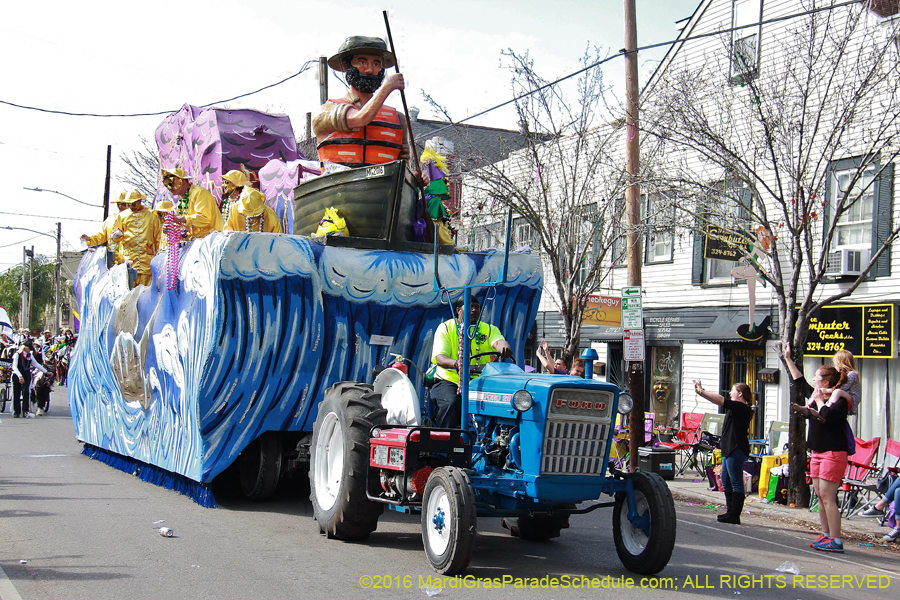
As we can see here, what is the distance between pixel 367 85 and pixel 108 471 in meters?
6.07

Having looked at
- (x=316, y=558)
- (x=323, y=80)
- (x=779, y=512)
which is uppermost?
(x=323, y=80)

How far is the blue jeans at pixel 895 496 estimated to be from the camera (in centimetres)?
929

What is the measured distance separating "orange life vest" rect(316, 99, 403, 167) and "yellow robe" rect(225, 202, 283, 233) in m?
0.93

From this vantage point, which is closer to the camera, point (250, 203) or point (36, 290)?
point (250, 203)

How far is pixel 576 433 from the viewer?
6.34 m

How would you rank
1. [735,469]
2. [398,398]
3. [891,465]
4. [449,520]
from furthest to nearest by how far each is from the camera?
[891,465] < [735,469] < [398,398] < [449,520]

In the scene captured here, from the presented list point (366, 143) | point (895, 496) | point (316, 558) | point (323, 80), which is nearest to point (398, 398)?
point (316, 558)

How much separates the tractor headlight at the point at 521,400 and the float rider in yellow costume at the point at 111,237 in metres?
7.29


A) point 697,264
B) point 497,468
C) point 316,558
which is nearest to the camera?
point 497,468

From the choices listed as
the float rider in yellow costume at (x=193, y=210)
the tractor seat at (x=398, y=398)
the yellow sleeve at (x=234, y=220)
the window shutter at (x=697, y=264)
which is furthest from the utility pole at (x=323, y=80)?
A: the tractor seat at (x=398, y=398)

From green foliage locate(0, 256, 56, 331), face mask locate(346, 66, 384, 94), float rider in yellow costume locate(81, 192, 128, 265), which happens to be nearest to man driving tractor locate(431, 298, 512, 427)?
face mask locate(346, 66, 384, 94)

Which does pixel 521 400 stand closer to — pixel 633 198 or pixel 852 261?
pixel 633 198

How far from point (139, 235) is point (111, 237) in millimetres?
563

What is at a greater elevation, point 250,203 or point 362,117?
point 362,117
